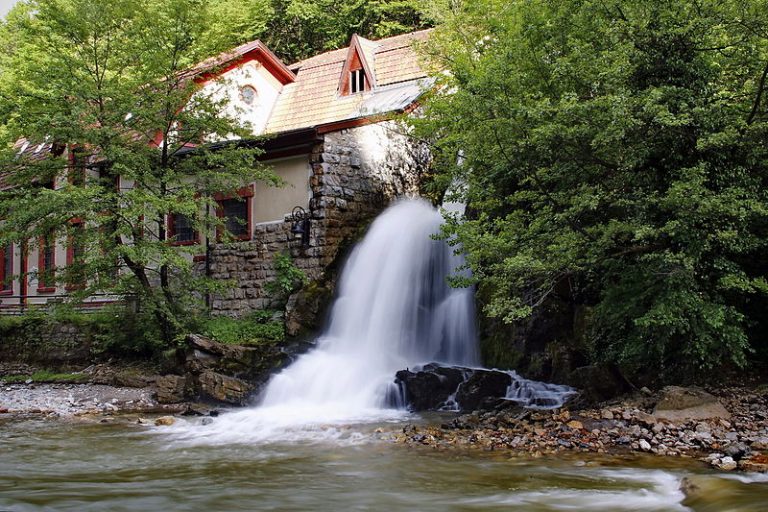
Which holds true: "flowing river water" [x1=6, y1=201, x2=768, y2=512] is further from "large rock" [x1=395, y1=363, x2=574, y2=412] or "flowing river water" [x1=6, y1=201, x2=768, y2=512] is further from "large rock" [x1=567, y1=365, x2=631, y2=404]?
"large rock" [x1=567, y1=365, x2=631, y2=404]

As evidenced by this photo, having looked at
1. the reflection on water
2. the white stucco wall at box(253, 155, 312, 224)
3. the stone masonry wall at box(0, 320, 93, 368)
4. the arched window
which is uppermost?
the arched window

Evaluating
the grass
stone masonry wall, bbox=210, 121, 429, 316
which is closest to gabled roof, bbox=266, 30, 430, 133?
stone masonry wall, bbox=210, 121, 429, 316

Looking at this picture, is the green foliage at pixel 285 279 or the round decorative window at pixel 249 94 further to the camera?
the round decorative window at pixel 249 94

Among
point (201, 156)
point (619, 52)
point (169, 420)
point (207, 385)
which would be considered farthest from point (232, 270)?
point (619, 52)

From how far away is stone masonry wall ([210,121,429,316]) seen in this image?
18.4 meters

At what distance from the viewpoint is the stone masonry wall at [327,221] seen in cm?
1836

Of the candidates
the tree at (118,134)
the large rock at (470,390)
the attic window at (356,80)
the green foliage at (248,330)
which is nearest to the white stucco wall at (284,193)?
the tree at (118,134)

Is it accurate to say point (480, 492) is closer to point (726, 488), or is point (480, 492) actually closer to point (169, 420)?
point (726, 488)

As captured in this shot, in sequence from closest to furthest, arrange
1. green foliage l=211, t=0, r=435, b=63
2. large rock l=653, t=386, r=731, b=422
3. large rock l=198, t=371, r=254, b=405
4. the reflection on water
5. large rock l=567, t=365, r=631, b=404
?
the reflection on water → large rock l=653, t=386, r=731, b=422 → large rock l=567, t=365, r=631, b=404 → large rock l=198, t=371, r=254, b=405 → green foliage l=211, t=0, r=435, b=63

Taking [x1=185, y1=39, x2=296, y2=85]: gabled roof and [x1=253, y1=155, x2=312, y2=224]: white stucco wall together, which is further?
[x1=253, y1=155, x2=312, y2=224]: white stucco wall

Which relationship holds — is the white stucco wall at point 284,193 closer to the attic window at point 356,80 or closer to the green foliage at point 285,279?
the green foliage at point 285,279

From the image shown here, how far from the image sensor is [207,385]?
580 inches

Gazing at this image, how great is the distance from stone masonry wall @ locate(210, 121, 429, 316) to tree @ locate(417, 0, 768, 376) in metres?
7.61

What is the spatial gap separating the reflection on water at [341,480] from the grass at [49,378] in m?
6.86
